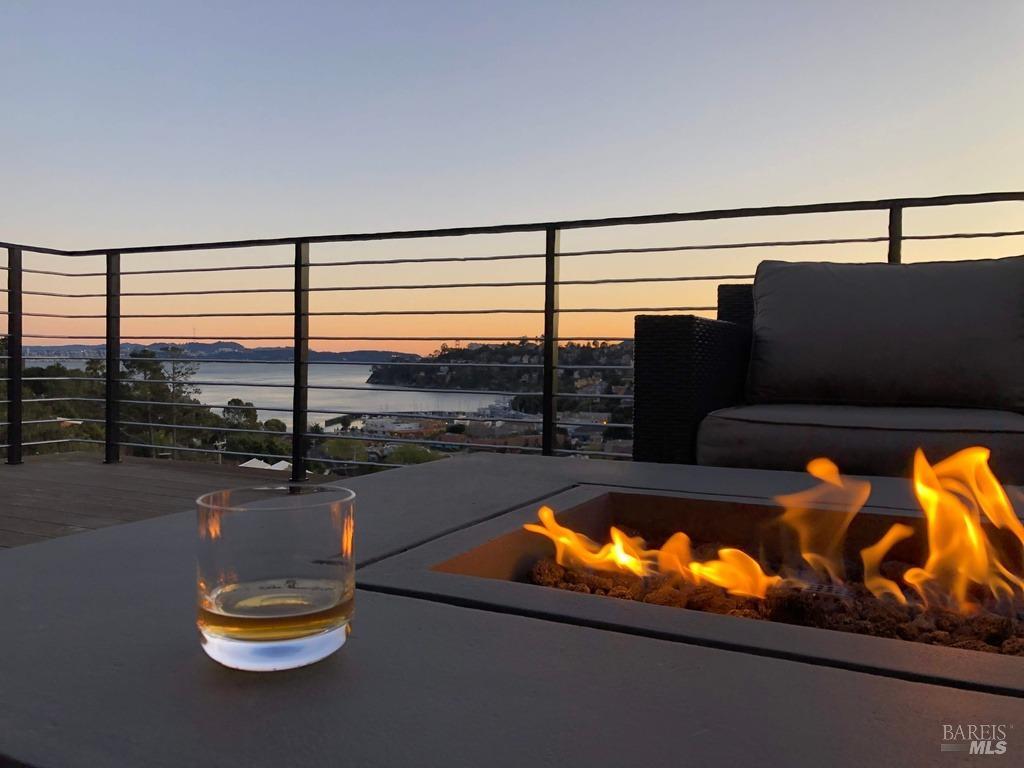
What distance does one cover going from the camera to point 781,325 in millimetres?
2213

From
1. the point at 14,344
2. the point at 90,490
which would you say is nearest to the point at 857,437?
the point at 90,490

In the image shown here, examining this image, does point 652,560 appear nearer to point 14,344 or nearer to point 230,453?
point 230,453

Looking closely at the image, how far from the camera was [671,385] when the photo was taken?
6.21ft

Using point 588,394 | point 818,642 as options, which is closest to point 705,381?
point 588,394

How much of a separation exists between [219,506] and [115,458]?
396 centimetres

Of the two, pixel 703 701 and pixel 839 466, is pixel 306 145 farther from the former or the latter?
pixel 703 701

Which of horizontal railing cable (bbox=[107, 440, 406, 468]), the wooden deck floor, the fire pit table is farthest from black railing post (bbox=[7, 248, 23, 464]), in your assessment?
the fire pit table

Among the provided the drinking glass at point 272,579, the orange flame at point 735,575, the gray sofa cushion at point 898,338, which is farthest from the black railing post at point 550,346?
the drinking glass at point 272,579

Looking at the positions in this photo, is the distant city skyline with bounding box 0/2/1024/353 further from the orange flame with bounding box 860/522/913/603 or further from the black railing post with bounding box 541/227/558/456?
the orange flame with bounding box 860/522/913/603

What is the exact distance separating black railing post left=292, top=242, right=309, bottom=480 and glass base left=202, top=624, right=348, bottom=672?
10.2ft

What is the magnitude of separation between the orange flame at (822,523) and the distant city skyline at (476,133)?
6.12 feet

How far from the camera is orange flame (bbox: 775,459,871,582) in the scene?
1.00 m

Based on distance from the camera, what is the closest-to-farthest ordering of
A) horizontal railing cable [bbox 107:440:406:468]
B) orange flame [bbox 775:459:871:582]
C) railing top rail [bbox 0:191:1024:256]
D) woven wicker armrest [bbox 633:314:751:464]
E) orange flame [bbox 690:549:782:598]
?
orange flame [bbox 690:549:782:598] < orange flame [bbox 775:459:871:582] < woven wicker armrest [bbox 633:314:751:464] < railing top rail [bbox 0:191:1024:256] < horizontal railing cable [bbox 107:440:406:468]

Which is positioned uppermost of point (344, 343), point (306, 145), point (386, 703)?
point (306, 145)
